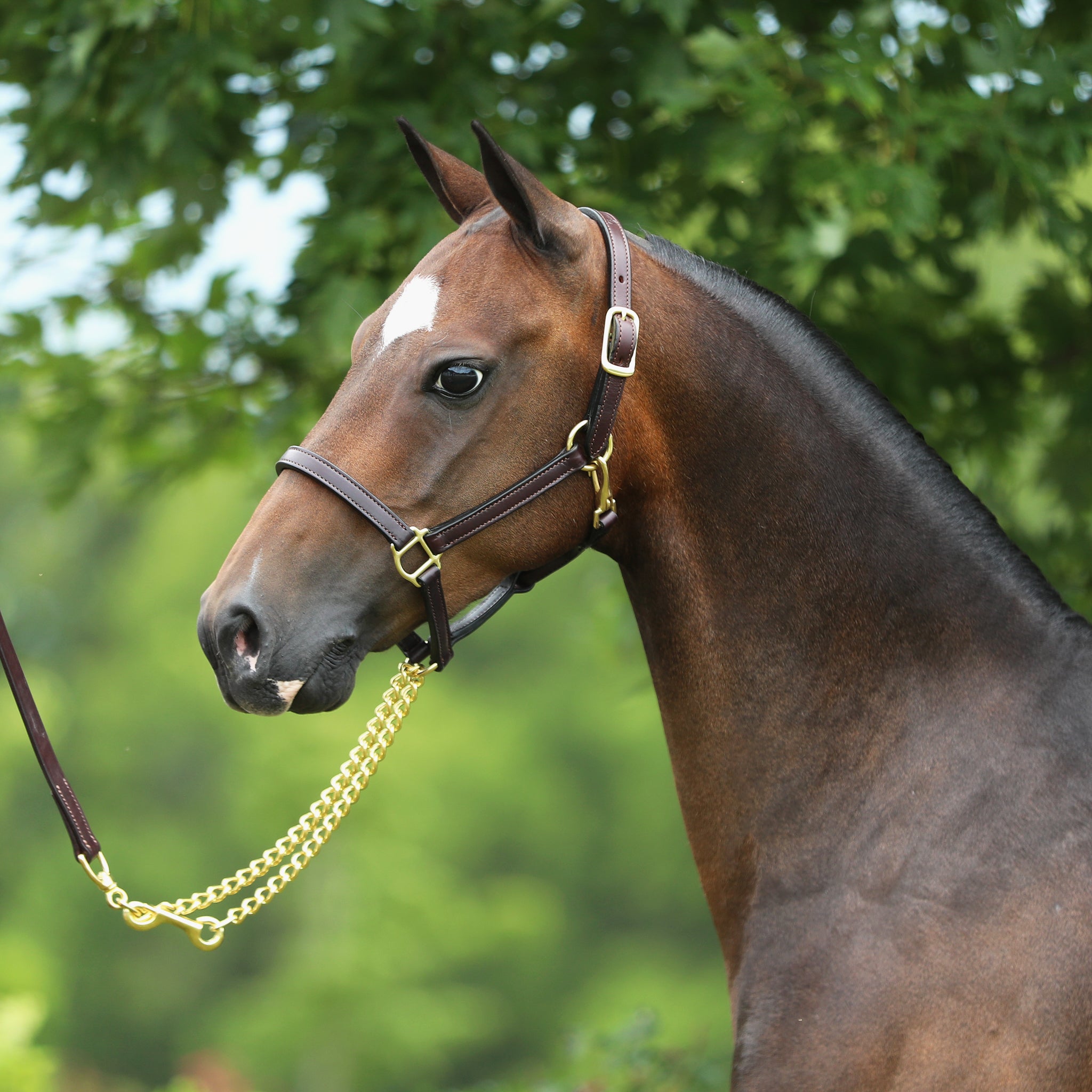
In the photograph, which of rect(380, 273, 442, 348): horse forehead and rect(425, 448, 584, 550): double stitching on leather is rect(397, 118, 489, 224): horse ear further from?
rect(425, 448, 584, 550): double stitching on leather

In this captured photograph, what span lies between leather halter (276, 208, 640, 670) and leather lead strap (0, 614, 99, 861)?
799mm

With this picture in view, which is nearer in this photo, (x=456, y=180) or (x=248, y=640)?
(x=248, y=640)

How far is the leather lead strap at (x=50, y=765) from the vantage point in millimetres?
2689

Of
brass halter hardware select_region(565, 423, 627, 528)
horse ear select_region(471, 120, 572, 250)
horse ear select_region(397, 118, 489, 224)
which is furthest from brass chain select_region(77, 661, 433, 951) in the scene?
horse ear select_region(397, 118, 489, 224)

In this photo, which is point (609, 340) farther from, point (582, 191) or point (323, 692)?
point (582, 191)

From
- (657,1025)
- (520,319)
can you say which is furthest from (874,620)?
(657,1025)

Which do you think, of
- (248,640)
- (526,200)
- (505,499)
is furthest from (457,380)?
(248,640)

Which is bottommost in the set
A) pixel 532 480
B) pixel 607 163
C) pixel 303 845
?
pixel 303 845

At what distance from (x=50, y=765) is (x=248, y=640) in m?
0.73

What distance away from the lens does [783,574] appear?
8.31 ft

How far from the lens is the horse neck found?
249 cm

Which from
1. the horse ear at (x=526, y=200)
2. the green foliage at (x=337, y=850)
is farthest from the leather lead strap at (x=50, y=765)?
the green foliage at (x=337, y=850)

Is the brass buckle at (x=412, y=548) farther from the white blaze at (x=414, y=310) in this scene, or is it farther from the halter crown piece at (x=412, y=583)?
the white blaze at (x=414, y=310)

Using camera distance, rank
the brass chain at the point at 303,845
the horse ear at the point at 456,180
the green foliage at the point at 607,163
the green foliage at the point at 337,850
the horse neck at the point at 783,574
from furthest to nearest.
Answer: the green foliage at the point at 337,850 < the green foliage at the point at 607,163 < the horse ear at the point at 456,180 < the brass chain at the point at 303,845 < the horse neck at the point at 783,574
